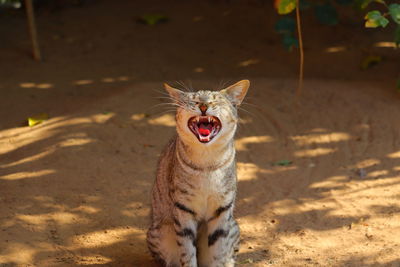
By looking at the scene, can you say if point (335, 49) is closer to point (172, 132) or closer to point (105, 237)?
point (172, 132)

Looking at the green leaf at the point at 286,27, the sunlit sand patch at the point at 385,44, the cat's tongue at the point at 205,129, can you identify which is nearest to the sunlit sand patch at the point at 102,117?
the green leaf at the point at 286,27

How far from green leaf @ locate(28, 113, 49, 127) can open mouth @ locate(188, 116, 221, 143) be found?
130 inches

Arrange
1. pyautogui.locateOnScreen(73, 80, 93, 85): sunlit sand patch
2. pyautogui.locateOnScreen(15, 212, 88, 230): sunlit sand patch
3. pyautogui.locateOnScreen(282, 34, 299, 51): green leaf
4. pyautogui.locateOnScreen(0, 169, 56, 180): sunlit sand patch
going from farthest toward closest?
1. pyautogui.locateOnScreen(73, 80, 93, 85): sunlit sand patch
2. pyautogui.locateOnScreen(282, 34, 299, 51): green leaf
3. pyautogui.locateOnScreen(0, 169, 56, 180): sunlit sand patch
4. pyautogui.locateOnScreen(15, 212, 88, 230): sunlit sand patch

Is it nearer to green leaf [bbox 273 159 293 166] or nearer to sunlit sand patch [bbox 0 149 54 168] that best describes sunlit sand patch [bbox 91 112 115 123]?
sunlit sand patch [bbox 0 149 54 168]

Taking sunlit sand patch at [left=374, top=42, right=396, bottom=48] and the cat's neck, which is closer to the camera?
the cat's neck

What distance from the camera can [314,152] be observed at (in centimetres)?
699

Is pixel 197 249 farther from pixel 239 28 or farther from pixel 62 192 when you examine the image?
pixel 239 28

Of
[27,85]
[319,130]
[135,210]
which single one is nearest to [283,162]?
[319,130]

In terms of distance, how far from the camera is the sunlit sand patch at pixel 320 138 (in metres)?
7.17

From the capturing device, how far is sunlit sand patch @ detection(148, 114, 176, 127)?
7.35 m

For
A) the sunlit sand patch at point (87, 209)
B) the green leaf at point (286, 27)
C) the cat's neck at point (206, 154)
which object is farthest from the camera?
the green leaf at point (286, 27)

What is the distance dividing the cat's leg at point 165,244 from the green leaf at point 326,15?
4443 millimetres

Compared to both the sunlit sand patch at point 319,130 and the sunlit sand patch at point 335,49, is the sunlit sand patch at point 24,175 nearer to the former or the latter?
the sunlit sand patch at point 319,130

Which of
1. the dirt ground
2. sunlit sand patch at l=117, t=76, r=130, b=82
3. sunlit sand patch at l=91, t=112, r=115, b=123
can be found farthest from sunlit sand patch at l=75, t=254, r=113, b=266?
sunlit sand patch at l=117, t=76, r=130, b=82
